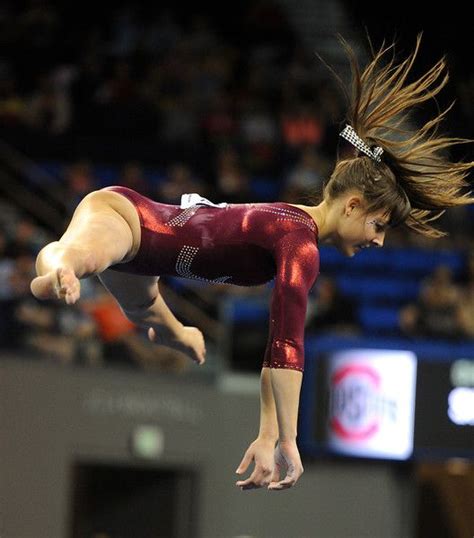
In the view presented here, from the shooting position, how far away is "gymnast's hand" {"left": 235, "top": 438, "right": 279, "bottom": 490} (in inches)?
175

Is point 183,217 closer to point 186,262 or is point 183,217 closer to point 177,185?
point 186,262

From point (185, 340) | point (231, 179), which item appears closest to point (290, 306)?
point (185, 340)

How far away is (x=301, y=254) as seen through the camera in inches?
185

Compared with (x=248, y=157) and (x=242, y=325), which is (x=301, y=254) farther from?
(x=248, y=157)

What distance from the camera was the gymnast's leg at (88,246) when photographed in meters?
4.18

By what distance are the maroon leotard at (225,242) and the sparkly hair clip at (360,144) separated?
13.8 inches

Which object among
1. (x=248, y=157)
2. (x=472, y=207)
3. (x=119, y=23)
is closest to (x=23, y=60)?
(x=119, y=23)

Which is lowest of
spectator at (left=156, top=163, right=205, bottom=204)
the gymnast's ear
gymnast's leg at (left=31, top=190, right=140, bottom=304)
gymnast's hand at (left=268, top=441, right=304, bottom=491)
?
gymnast's hand at (left=268, top=441, right=304, bottom=491)

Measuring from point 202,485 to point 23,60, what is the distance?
5.50 meters

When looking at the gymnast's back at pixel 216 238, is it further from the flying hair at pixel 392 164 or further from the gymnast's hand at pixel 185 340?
the gymnast's hand at pixel 185 340

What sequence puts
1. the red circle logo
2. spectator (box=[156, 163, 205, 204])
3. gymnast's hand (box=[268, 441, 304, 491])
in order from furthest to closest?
spectator (box=[156, 163, 205, 204]) → the red circle logo → gymnast's hand (box=[268, 441, 304, 491])

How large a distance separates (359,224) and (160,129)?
7.89 metres

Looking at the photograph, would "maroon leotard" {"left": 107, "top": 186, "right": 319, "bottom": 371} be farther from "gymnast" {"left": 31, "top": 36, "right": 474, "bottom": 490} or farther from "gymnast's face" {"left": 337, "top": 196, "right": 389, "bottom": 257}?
"gymnast's face" {"left": 337, "top": 196, "right": 389, "bottom": 257}

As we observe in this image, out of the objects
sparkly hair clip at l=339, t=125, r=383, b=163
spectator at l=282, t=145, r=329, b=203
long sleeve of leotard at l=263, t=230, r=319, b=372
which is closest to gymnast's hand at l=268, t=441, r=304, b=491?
long sleeve of leotard at l=263, t=230, r=319, b=372
